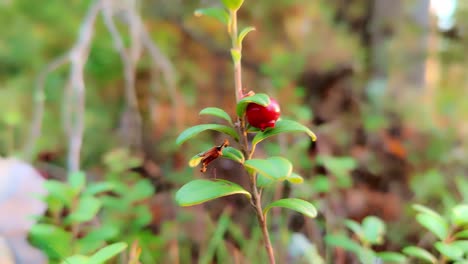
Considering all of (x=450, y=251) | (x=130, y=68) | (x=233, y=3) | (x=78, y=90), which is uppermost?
(x=130, y=68)

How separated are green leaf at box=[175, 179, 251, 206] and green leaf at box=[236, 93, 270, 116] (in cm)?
11

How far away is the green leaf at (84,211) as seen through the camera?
0.88m

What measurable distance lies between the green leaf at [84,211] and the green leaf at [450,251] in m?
0.69

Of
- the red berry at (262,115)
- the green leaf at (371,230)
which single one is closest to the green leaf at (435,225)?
the green leaf at (371,230)

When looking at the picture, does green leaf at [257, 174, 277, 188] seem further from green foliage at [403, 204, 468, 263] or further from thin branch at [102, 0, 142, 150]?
thin branch at [102, 0, 142, 150]

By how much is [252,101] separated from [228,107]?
168 centimetres

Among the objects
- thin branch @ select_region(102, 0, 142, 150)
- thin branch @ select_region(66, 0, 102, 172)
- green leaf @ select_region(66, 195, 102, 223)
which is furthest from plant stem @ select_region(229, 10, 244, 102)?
thin branch @ select_region(102, 0, 142, 150)

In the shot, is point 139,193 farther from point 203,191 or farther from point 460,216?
point 460,216

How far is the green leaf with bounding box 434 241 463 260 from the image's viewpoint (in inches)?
28.3

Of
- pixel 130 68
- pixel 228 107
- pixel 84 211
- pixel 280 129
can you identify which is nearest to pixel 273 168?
pixel 280 129

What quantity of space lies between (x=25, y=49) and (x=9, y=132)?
564 millimetres

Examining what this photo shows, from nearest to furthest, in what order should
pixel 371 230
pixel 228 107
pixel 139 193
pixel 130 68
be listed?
1. pixel 371 230
2. pixel 139 193
3. pixel 130 68
4. pixel 228 107

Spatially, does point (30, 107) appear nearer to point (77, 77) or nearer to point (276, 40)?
point (77, 77)

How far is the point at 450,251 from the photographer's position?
73 centimetres
